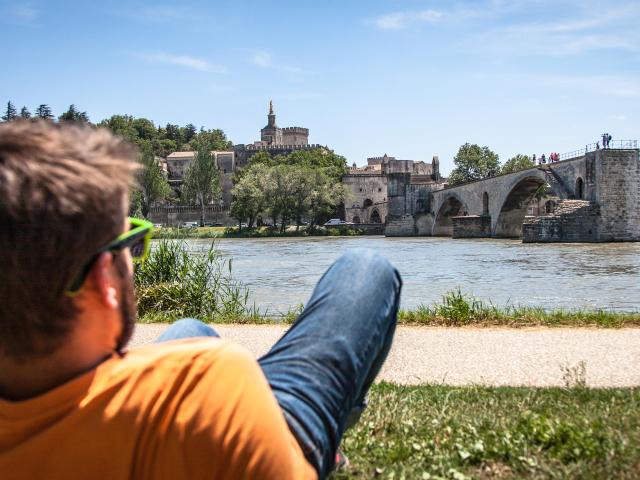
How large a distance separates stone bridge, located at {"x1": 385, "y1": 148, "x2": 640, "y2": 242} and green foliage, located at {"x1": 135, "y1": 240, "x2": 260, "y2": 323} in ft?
91.5

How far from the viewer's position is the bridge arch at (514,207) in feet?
144

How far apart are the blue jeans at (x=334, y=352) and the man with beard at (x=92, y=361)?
309mm

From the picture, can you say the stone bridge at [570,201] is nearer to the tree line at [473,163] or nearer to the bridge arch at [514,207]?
the bridge arch at [514,207]

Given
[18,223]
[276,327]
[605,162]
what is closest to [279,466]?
[18,223]

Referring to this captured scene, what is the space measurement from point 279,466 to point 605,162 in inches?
1395

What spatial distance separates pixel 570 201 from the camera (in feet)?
112

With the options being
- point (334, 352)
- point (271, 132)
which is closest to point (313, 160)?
point (271, 132)

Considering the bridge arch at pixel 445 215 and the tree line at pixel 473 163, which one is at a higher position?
the tree line at pixel 473 163

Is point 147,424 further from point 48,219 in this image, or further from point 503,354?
point 503,354

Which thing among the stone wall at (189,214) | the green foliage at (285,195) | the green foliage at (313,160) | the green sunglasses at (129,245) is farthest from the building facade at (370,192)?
the green sunglasses at (129,245)

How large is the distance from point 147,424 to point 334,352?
0.55 meters

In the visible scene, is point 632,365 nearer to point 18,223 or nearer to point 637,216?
point 18,223

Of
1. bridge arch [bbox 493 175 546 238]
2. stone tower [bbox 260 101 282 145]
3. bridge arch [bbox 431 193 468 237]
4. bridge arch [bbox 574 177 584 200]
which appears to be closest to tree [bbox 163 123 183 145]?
stone tower [bbox 260 101 282 145]

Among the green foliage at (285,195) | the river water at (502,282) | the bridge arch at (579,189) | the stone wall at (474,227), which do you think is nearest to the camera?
the river water at (502,282)
